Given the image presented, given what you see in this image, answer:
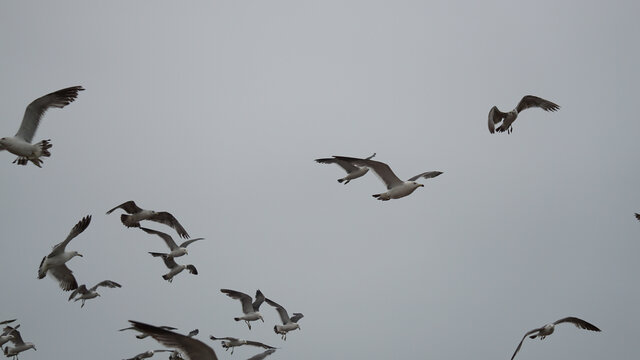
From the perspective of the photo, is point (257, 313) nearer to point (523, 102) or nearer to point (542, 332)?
Result: point (542, 332)

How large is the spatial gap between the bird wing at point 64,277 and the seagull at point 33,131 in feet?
12.6

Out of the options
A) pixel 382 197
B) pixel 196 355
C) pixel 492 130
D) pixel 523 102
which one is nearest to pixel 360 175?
pixel 382 197

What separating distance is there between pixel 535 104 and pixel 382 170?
7.37m

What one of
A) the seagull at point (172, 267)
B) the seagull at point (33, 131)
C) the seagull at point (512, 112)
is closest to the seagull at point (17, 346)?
the seagull at point (172, 267)

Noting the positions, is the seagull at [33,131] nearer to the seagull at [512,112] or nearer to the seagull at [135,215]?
the seagull at [135,215]

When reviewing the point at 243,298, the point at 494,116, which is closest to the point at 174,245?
the point at 243,298

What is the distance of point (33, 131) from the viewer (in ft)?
62.2

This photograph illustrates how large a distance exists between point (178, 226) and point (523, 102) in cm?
1249

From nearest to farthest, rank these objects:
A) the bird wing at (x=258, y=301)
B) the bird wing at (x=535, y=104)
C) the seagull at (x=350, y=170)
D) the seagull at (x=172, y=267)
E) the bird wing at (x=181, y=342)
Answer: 1. the bird wing at (x=181, y=342)
2. the seagull at (x=350, y=170)
3. the bird wing at (x=535, y=104)
4. the seagull at (x=172, y=267)
5. the bird wing at (x=258, y=301)

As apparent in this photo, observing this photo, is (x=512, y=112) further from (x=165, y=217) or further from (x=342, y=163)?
(x=165, y=217)

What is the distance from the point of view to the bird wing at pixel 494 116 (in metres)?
22.7

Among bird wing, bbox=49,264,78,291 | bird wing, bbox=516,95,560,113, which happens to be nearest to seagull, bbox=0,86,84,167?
bird wing, bbox=49,264,78,291

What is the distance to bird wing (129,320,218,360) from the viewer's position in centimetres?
934

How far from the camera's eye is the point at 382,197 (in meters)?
19.9
